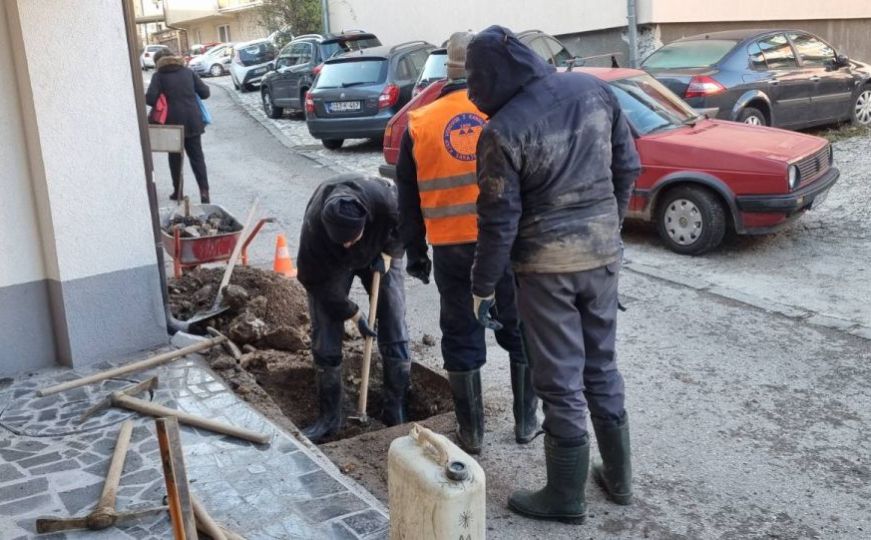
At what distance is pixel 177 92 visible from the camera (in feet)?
36.7

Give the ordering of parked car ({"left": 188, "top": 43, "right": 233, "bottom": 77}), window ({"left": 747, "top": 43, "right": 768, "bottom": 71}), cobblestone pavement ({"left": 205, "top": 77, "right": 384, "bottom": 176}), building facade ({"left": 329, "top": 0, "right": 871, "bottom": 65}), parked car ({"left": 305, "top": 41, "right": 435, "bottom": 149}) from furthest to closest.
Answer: parked car ({"left": 188, "top": 43, "right": 233, "bottom": 77}) → building facade ({"left": 329, "top": 0, "right": 871, "bottom": 65}) → parked car ({"left": 305, "top": 41, "right": 435, "bottom": 149}) → cobblestone pavement ({"left": 205, "top": 77, "right": 384, "bottom": 176}) → window ({"left": 747, "top": 43, "right": 768, "bottom": 71})

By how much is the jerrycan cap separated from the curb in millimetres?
4315

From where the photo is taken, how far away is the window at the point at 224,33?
54497mm

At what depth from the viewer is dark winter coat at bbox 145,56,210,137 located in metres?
11.2

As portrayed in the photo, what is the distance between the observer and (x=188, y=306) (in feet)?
22.9

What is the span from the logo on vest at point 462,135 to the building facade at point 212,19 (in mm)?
45253

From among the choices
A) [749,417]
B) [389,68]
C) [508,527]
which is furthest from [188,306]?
[389,68]

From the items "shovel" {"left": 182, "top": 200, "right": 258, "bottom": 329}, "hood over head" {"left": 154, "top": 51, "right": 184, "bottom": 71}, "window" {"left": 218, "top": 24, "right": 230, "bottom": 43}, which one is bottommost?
"shovel" {"left": 182, "top": 200, "right": 258, "bottom": 329}

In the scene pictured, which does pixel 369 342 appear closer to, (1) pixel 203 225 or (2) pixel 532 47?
(1) pixel 203 225

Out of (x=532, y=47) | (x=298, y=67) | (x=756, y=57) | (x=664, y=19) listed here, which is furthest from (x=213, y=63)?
(x=756, y=57)

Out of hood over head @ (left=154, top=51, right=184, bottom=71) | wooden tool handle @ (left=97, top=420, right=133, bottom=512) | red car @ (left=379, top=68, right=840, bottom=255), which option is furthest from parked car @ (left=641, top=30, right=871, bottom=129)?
wooden tool handle @ (left=97, top=420, right=133, bottom=512)

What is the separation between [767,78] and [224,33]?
4735 centimetres

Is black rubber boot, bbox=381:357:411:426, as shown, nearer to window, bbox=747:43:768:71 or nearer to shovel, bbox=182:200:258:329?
shovel, bbox=182:200:258:329

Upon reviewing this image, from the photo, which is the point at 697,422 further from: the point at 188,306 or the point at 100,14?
the point at 100,14
